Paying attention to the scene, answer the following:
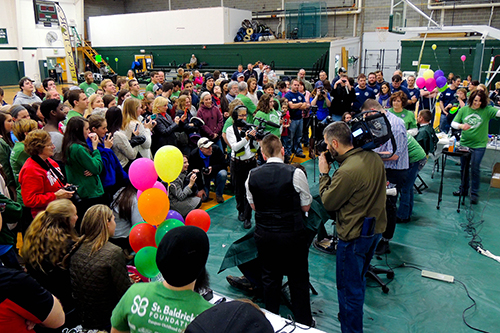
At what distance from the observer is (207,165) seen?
5250 mm

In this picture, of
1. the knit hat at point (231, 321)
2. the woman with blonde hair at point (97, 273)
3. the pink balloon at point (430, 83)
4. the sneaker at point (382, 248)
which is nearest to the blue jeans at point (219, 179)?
the sneaker at point (382, 248)

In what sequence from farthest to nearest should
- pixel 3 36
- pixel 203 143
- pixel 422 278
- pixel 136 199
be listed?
1. pixel 3 36
2. pixel 203 143
3. pixel 422 278
4. pixel 136 199

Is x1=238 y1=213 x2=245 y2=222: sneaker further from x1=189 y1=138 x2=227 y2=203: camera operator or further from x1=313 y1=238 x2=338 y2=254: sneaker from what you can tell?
x1=313 y1=238 x2=338 y2=254: sneaker

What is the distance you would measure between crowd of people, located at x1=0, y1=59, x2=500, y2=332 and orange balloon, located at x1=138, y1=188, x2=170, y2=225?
0.26 meters

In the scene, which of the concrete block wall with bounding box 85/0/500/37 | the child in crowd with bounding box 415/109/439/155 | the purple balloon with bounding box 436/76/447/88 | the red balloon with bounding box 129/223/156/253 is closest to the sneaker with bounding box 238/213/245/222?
the red balloon with bounding box 129/223/156/253

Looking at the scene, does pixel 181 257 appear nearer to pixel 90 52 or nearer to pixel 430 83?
pixel 430 83

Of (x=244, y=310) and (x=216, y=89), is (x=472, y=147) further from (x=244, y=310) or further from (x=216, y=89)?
(x=244, y=310)

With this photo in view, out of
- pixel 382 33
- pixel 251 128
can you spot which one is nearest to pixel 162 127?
pixel 251 128

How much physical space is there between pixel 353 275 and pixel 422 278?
143 cm

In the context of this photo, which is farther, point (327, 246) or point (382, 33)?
point (382, 33)

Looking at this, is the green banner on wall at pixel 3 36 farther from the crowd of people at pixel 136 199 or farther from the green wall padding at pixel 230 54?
the crowd of people at pixel 136 199

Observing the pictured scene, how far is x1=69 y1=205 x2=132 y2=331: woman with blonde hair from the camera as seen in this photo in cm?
216

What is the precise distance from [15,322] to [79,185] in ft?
6.58

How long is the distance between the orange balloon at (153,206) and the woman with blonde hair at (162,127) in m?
2.49
